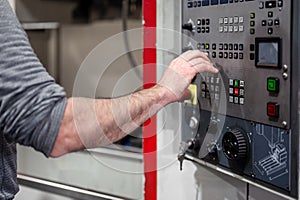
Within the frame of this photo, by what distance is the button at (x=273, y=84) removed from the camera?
81cm

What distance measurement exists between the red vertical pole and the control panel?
17cm

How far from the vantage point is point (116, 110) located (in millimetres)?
860

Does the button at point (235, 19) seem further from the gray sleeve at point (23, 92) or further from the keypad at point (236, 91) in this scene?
the gray sleeve at point (23, 92)

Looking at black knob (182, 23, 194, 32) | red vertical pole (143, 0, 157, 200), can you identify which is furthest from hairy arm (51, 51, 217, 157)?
red vertical pole (143, 0, 157, 200)

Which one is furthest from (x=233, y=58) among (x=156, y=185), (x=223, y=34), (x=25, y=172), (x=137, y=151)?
(x=25, y=172)

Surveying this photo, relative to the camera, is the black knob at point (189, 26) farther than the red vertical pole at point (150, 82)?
No

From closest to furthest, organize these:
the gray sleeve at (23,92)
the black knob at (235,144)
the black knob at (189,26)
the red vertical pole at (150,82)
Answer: the gray sleeve at (23,92) < the black knob at (235,144) < the black knob at (189,26) < the red vertical pole at (150,82)

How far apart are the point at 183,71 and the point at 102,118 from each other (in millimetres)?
182

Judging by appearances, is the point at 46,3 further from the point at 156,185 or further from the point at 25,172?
the point at 156,185

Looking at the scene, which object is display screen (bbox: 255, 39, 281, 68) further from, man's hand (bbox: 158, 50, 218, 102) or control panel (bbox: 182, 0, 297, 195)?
man's hand (bbox: 158, 50, 218, 102)

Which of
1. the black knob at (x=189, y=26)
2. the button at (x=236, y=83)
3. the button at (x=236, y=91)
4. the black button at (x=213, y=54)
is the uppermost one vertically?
the black knob at (x=189, y=26)

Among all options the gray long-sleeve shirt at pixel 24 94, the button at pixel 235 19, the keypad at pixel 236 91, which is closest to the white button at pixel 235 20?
the button at pixel 235 19

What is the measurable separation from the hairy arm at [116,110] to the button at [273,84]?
146 mm

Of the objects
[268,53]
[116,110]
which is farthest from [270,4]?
[116,110]
